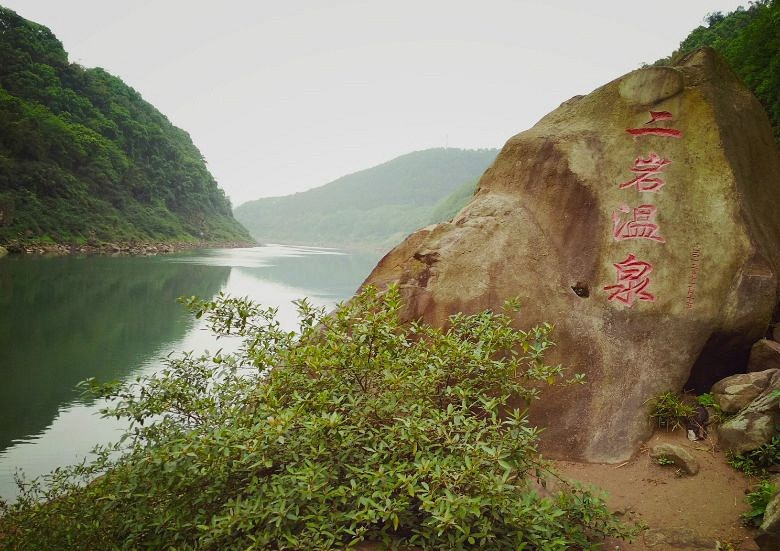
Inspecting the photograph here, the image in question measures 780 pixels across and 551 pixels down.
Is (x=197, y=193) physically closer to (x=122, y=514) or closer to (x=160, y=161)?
(x=160, y=161)

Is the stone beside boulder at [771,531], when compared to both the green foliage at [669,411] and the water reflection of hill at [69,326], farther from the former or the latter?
the water reflection of hill at [69,326]

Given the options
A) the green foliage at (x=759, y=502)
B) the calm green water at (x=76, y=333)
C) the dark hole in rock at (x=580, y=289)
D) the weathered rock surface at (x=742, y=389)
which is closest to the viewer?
the green foliage at (x=759, y=502)

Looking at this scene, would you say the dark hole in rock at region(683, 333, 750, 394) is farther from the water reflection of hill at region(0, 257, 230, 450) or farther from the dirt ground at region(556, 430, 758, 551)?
the water reflection of hill at region(0, 257, 230, 450)

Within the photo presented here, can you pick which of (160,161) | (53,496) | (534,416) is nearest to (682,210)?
(534,416)

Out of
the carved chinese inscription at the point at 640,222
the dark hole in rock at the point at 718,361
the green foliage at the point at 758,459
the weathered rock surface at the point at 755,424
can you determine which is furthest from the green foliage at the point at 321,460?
the dark hole in rock at the point at 718,361

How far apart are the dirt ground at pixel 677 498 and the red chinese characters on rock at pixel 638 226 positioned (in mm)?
2036

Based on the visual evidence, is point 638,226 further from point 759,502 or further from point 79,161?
point 79,161

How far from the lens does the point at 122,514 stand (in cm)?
275

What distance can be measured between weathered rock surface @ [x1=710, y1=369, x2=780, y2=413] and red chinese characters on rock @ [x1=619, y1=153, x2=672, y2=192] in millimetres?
2094

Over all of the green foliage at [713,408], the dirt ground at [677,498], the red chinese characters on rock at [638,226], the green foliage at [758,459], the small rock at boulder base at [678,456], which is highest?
the red chinese characters on rock at [638,226]

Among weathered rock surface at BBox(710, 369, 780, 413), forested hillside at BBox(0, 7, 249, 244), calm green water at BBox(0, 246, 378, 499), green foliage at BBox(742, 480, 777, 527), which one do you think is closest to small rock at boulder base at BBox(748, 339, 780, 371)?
weathered rock surface at BBox(710, 369, 780, 413)

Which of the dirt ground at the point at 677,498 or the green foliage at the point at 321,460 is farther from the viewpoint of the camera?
the dirt ground at the point at 677,498

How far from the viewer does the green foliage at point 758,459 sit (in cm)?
377

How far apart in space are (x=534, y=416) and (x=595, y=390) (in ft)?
2.21
